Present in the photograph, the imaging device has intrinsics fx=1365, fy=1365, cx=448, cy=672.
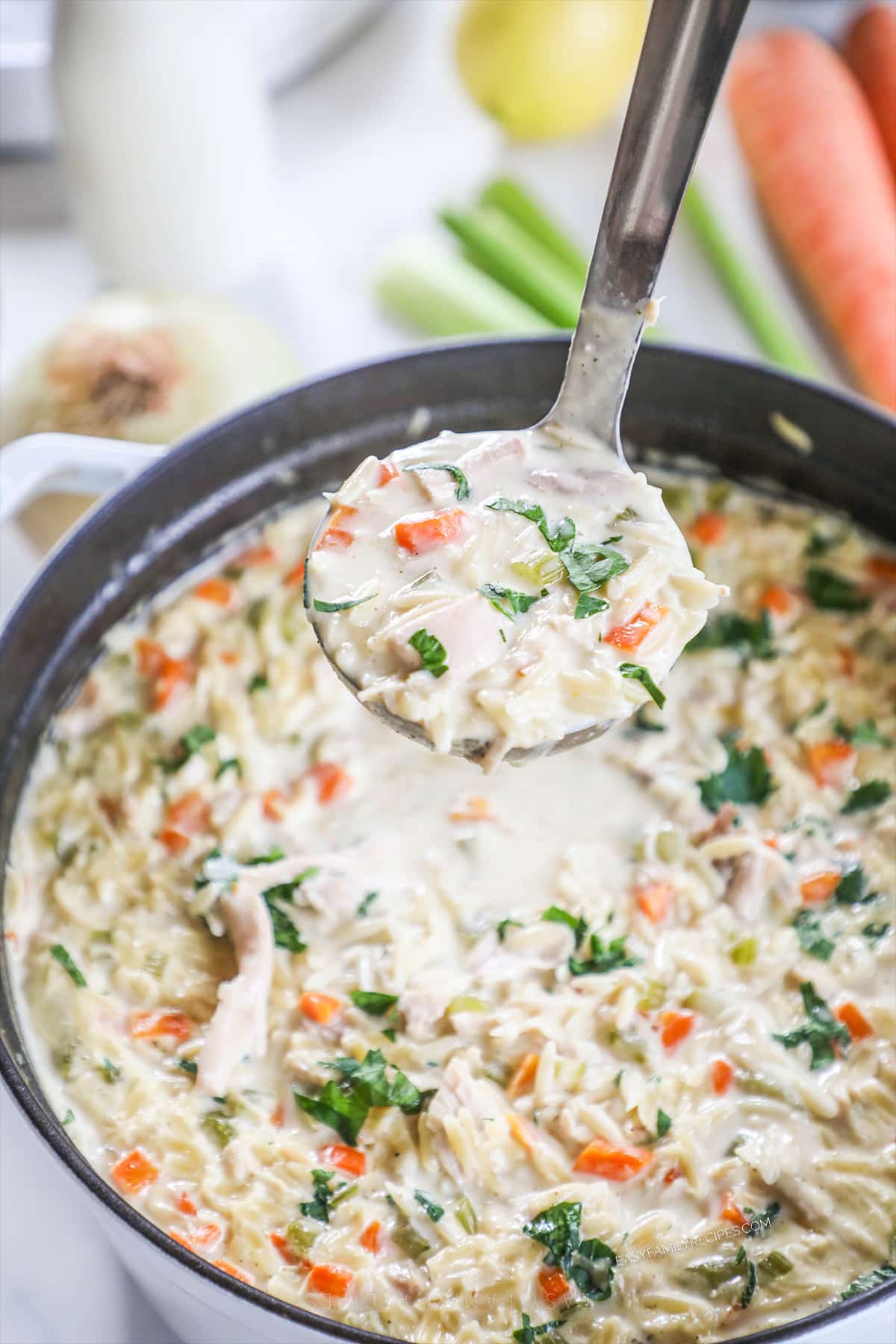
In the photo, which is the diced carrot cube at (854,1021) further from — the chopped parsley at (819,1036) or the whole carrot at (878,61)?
the whole carrot at (878,61)

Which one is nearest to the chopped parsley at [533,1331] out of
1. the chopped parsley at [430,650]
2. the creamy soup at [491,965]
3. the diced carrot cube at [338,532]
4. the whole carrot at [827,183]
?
the creamy soup at [491,965]

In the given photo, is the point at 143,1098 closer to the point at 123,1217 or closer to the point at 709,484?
the point at 123,1217

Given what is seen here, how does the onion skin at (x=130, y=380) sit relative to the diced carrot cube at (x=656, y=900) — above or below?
above

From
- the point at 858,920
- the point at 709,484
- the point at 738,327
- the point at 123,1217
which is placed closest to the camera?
the point at 123,1217

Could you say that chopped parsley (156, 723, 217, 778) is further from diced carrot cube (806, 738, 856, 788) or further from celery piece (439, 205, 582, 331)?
celery piece (439, 205, 582, 331)

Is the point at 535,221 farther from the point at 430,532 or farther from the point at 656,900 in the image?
the point at 656,900

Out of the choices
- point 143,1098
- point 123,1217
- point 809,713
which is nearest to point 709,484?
point 809,713
